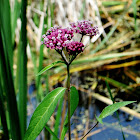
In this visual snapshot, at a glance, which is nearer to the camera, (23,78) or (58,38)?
(58,38)

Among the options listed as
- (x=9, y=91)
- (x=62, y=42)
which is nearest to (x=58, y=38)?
(x=62, y=42)

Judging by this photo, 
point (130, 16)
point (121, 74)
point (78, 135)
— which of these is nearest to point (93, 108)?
point (78, 135)

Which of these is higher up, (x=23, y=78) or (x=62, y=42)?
(x=62, y=42)

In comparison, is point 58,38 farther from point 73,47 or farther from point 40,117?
point 40,117

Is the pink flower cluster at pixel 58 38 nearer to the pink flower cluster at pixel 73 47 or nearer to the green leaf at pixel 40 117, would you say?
the pink flower cluster at pixel 73 47

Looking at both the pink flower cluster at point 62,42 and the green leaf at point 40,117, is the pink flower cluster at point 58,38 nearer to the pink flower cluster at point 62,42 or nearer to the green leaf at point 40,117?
the pink flower cluster at point 62,42

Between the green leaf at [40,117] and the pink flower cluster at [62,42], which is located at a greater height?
the pink flower cluster at [62,42]

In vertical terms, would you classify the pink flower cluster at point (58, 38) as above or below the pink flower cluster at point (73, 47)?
above

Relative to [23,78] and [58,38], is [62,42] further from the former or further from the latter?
[23,78]

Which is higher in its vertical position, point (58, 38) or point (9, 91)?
point (58, 38)

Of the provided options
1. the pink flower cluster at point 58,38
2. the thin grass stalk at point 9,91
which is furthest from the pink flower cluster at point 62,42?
the thin grass stalk at point 9,91

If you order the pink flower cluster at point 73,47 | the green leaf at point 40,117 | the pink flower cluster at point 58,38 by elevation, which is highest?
the pink flower cluster at point 58,38
